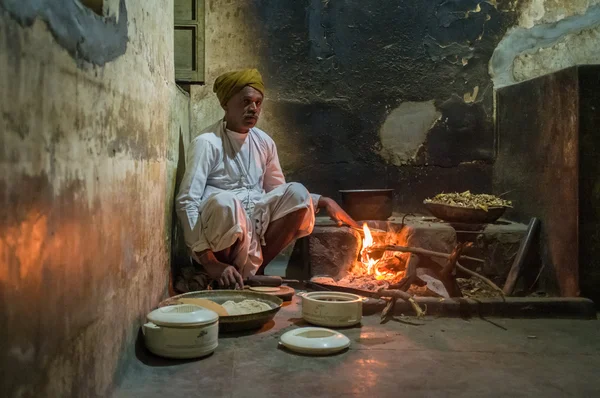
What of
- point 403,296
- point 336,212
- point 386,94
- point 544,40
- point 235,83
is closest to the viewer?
point 403,296

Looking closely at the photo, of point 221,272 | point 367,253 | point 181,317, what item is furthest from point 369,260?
point 181,317

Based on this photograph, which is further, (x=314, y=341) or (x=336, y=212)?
(x=336, y=212)

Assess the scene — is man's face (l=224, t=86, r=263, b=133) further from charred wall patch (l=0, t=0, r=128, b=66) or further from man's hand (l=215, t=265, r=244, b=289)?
charred wall patch (l=0, t=0, r=128, b=66)

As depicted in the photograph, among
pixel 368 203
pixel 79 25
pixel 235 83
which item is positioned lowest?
pixel 368 203

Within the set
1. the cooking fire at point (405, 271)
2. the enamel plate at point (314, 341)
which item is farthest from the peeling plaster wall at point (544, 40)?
the enamel plate at point (314, 341)

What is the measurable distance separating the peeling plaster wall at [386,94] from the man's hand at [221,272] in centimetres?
206

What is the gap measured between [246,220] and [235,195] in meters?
0.23

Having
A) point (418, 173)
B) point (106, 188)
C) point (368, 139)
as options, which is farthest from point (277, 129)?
point (106, 188)

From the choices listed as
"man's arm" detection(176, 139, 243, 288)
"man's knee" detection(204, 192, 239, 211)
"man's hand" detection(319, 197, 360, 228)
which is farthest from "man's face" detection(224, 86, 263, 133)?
"man's hand" detection(319, 197, 360, 228)

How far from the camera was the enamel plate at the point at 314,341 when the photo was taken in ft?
9.87

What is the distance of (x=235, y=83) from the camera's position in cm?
473

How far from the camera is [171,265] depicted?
4.36m

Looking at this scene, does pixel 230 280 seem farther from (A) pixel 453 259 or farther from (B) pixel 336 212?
(A) pixel 453 259

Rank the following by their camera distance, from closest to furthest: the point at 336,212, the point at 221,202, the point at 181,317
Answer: the point at 181,317 → the point at 221,202 → the point at 336,212
